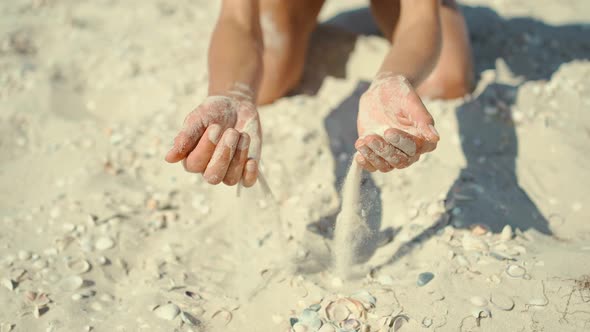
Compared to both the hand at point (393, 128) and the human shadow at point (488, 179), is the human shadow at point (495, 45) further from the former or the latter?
the hand at point (393, 128)

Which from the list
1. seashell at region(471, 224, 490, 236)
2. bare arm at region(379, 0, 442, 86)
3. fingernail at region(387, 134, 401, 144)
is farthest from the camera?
seashell at region(471, 224, 490, 236)

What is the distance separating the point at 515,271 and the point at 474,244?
0.57 feet

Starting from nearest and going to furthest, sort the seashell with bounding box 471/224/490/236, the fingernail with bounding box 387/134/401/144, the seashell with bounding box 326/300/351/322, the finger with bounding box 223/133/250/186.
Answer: the fingernail with bounding box 387/134/401/144, the finger with bounding box 223/133/250/186, the seashell with bounding box 326/300/351/322, the seashell with bounding box 471/224/490/236

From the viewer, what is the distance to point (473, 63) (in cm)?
290

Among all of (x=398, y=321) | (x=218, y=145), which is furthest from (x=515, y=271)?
(x=218, y=145)

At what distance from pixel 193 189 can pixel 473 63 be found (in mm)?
1583

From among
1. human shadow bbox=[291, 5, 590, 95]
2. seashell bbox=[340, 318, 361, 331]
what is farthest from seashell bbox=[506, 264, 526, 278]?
human shadow bbox=[291, 5, 590, 95]

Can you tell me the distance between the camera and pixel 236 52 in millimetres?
2037

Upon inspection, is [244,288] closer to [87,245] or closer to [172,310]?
[172,310]

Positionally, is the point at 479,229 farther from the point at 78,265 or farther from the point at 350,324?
the point at 78,265

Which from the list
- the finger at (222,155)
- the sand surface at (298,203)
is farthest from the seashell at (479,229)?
the finger at (222,155)

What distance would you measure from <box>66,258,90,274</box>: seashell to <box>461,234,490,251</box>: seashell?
4.36ft

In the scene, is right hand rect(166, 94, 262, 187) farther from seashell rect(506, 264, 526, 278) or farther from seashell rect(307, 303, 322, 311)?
seashell rect(506, 264, 526, 278)

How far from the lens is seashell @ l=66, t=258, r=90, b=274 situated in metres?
1.99
